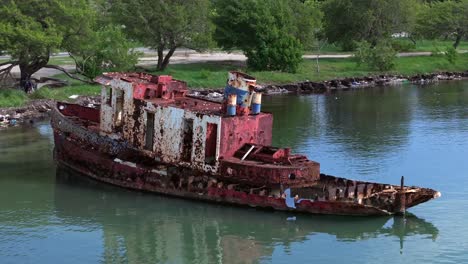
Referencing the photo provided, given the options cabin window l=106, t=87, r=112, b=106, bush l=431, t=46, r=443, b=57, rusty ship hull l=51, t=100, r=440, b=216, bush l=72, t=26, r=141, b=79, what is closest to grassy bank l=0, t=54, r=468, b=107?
bush l=431, t=46, r=443, b=57

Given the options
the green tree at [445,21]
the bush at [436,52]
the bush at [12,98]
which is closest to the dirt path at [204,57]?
the bush at [436,52]

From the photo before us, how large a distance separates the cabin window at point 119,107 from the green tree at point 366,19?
44577 millimetres

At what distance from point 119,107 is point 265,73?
33.1m

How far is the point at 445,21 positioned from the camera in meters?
79.6

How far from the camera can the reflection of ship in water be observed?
2264cm

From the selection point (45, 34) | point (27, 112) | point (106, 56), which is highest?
→ point (45, 34)

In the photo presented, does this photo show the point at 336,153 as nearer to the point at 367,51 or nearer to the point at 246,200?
the point at 246,200

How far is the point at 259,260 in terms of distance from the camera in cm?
2188

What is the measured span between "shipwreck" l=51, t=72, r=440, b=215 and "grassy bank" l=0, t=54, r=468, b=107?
1739cm

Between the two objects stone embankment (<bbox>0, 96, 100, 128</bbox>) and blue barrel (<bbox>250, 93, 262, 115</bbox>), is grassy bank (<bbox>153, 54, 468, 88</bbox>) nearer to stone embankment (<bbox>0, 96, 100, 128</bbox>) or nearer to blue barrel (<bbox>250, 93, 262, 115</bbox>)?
stone embankment (<bbox>0, 96, 100, 128</bbox>)

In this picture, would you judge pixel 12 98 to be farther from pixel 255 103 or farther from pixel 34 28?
pixel 255 103

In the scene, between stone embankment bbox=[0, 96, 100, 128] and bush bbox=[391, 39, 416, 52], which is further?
bush bbox=[391, 39, 416, 52]

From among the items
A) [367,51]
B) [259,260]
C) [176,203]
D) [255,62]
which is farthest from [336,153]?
[367,51]

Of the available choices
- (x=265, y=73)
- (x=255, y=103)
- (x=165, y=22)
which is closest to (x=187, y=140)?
(x=255, y=103)
